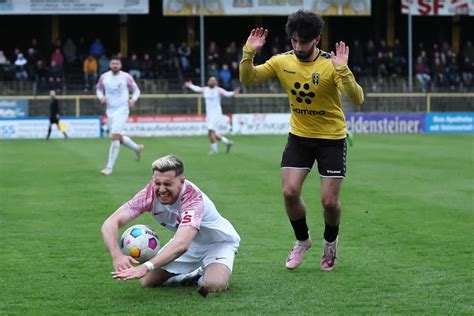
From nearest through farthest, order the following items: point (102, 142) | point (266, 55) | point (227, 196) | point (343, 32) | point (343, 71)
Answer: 1. point (343, 71)
2. point (227, 196)
3. point (102, 142)
4. point (266, 55)
5. point (343, 32)

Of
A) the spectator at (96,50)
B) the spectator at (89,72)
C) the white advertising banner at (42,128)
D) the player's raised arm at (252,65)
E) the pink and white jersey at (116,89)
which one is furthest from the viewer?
the spectator at (96,50)

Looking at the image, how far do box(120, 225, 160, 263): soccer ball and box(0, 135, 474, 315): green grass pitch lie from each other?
0.30 m

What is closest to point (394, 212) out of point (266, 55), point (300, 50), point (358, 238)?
point (358, 238)

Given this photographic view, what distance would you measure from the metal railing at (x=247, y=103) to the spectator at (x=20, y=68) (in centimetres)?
179

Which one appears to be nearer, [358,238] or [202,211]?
[202,211]

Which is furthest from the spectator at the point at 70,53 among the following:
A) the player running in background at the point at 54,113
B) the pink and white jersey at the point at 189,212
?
the pink and white jersey at the point at 189,212

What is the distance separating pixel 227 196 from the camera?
609 inches

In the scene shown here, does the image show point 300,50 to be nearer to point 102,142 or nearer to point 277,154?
point 277,154

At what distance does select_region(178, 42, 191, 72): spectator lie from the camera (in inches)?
1714

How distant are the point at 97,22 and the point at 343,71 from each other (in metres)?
41.4

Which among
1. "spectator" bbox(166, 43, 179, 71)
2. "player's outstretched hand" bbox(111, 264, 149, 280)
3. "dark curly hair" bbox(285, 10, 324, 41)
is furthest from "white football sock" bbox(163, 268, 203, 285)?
"spectator" bbox(166, 43, 179, 71)

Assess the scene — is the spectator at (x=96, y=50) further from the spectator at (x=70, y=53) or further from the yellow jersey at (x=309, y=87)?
the yellow jersey at (x=309, y=87)

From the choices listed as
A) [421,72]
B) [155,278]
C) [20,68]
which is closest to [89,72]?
[20,68]

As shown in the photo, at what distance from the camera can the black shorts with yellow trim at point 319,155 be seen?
8750 mm
